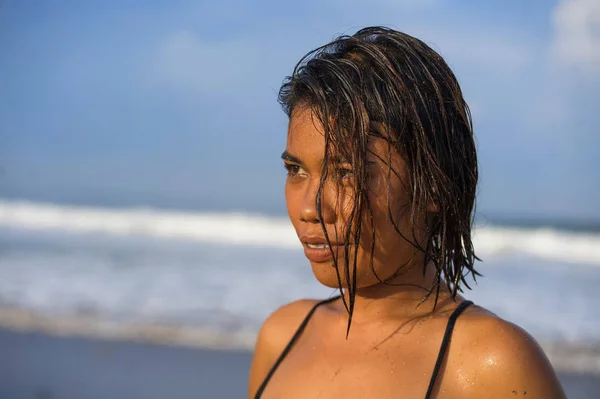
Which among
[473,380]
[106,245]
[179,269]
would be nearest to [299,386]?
[473,380]

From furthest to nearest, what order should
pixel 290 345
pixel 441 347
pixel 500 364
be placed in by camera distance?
pixel 290 345 → pixel 441 347 → pixel 500 364

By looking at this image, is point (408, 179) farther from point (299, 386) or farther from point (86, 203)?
point (86, 203)

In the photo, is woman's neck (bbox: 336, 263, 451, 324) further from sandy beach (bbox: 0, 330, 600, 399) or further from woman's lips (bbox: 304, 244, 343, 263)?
sandy beach (bbox: 0, 330, 600, 399)

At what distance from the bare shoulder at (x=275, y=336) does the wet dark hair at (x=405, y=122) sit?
19.1 inches

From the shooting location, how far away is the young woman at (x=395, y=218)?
1.67 metres

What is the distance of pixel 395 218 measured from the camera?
1.75 meters

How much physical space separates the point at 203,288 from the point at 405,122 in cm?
790

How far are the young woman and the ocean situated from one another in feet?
2.86

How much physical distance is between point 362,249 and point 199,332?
215 inches

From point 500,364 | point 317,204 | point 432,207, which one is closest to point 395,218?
point 432,207

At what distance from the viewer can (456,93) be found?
1.78m

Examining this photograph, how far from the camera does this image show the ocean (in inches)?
278

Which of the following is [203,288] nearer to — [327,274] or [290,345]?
[290,345]

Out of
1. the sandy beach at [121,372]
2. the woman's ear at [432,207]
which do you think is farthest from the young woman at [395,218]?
the sandy beach at [121,372]
